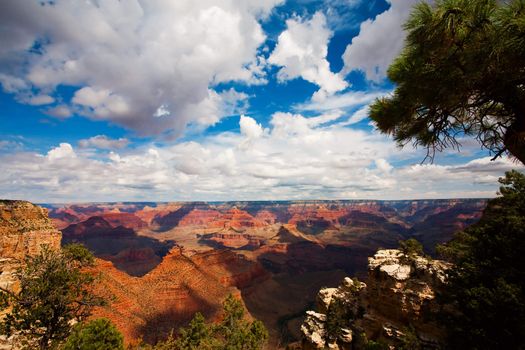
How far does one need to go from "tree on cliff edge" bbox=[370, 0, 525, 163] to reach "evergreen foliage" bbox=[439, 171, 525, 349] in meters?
9.18

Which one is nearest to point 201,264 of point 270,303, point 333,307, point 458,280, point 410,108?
point 270,303

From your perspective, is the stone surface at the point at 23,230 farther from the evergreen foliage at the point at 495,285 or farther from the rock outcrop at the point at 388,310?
the evergreen foliage at the point at 495,285

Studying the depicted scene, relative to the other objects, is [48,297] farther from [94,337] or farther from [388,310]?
[388,310]

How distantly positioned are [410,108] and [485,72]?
5.90 feet

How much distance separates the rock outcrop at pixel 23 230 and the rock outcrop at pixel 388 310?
35789 millimetres

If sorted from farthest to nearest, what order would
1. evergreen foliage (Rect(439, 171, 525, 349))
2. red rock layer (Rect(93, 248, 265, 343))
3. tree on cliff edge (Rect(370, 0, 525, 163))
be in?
red rock layer (Rect(93, 248, 265, 343))
evergreen foliage (Rect(439, 171, 525, 349))
tree on cliff edge (Rect(370, 0, 525, 163))

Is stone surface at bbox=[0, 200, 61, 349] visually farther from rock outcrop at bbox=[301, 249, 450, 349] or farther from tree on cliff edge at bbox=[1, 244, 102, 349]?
rock outcrop at bbox=[301, 249, 450, 349]

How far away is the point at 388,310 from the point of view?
22594 mm

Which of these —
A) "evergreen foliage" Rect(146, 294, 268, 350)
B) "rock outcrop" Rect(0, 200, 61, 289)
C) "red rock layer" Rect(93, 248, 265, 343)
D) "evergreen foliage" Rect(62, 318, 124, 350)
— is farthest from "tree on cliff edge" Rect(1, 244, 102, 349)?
"rock outcrop" Rect(0, 200, 61, 289)

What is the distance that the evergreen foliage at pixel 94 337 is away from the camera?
14695mm

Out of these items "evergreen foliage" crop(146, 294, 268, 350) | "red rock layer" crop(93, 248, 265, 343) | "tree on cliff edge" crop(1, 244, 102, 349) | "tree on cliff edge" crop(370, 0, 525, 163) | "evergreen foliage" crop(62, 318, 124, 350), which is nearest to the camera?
"tree on cliff edge" crop(370, 0, 525, 163)

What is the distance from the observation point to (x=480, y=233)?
15.8m

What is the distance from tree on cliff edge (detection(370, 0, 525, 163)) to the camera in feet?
16.8

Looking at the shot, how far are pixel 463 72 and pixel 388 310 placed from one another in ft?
75.1
